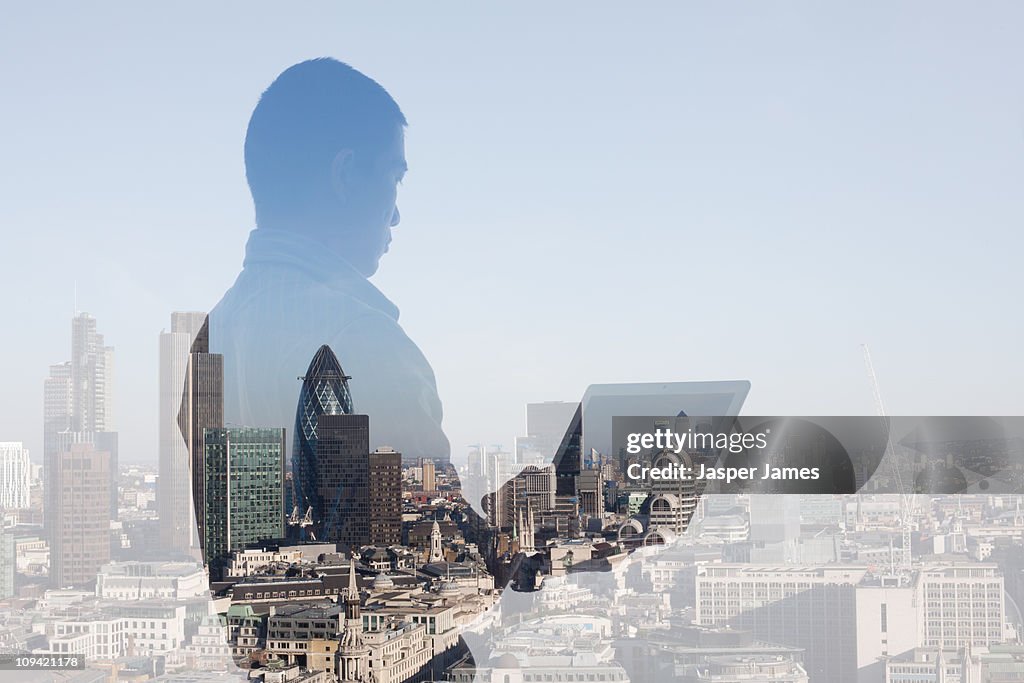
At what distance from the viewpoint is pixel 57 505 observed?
4.25 meters

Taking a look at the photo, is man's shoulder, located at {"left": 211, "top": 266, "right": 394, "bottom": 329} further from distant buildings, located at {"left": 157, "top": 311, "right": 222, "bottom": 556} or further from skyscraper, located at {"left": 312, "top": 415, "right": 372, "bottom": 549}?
skyscraper, located at {"left": 312, "top": 415, "right": 372, "bottom": 549}

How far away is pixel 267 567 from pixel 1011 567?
9.39ft

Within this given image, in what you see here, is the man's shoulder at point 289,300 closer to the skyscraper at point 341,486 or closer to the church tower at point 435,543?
the skyscraper at point 341,486

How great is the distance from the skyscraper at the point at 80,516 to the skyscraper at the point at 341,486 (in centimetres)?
86

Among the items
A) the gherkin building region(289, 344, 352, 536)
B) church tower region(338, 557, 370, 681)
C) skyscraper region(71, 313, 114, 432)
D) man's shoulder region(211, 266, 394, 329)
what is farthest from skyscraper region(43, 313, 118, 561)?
church tower region(338, 557, 370, 681)

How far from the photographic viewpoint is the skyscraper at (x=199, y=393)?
2793 mm

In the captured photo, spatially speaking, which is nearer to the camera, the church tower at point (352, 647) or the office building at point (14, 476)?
the office building at point (14, 476)

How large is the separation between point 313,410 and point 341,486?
63cm

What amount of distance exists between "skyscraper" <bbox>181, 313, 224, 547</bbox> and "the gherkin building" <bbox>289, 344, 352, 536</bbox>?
0.24 m

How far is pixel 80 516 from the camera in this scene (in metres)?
4.21

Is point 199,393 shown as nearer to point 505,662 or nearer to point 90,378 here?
point 90,378

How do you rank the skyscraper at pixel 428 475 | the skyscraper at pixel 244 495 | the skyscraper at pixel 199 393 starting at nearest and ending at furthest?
the skyscraper at pixel 199 393, the skyscraper at pixel 428 475, the skyscraper at pixel 244 495

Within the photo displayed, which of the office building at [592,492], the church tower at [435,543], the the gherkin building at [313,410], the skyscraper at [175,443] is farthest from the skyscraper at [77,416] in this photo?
the office building at [592,492]

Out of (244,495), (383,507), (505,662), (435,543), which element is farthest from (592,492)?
(244,495)
